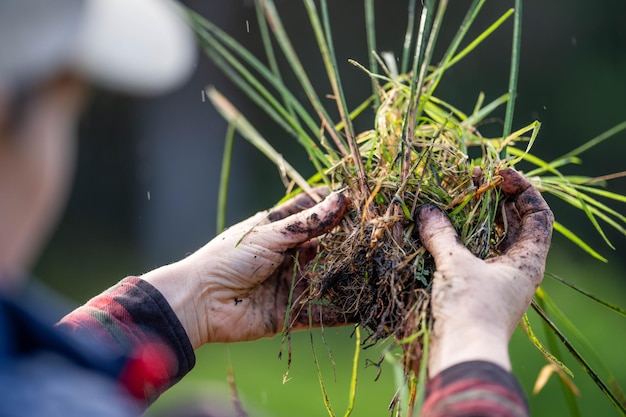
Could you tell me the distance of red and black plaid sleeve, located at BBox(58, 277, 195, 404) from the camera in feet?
3.62

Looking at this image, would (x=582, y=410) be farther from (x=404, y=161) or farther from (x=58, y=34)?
(x=58, y=34)

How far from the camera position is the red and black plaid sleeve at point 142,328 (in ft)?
3.62

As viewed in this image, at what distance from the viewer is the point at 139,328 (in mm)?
1164

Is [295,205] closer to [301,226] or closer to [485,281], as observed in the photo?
[301,226]

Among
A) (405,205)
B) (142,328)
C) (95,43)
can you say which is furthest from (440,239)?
(95,43)

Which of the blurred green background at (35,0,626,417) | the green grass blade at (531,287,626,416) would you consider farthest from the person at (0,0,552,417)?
the blurred green background at (35,0,626,417)

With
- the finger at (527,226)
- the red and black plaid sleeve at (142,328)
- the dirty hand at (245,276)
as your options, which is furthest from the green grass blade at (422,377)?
the red and black plaid sleeve at (142,328)

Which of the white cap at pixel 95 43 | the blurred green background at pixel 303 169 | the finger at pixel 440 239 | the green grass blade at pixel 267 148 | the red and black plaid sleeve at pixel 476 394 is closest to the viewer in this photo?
the white cap at pixel 95 43

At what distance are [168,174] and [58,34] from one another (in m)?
4.94

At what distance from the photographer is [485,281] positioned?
97 cm

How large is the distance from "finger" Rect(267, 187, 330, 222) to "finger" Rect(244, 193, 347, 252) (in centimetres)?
8

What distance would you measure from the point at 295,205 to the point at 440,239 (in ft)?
1.23

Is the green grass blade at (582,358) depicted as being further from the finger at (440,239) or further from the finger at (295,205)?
the finger at (295,205)

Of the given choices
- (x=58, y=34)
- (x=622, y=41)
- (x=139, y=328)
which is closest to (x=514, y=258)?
(x=139, y=328)
